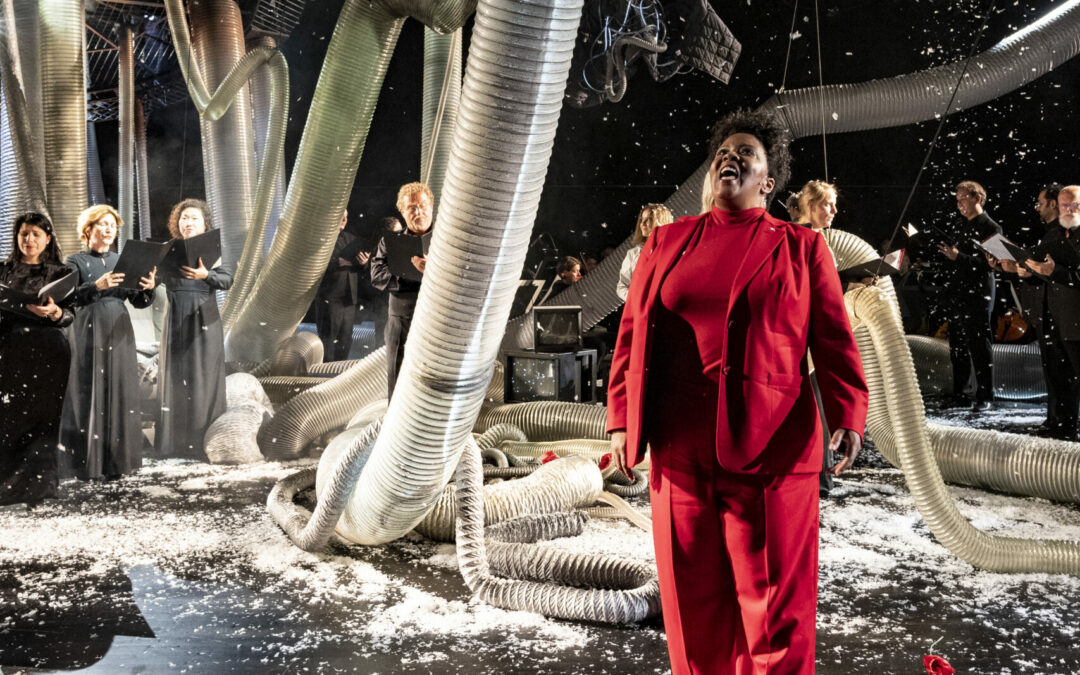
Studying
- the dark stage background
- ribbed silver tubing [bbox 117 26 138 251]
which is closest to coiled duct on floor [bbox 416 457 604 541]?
ribbed silver tubing [bbox 117 26 138 251]

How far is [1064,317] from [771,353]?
14.1ft

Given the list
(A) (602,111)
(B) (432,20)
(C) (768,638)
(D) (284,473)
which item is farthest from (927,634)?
(A) (602,111)

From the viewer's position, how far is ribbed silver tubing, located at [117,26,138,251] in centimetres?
683

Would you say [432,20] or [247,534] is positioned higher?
[432,20]

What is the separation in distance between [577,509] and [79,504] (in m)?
2.24

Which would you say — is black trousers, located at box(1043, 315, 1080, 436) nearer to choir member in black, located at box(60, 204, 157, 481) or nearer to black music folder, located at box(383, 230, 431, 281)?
black music folder, located at box(383, 230, 431, 281)

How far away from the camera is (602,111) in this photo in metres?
8.38

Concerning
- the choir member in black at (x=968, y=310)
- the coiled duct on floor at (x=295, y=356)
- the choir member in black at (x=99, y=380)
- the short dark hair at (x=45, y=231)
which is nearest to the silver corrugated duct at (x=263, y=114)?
the coiled duct on floor at (x=295, y=356)

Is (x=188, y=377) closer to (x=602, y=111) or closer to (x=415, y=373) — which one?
(x=415, y=373)

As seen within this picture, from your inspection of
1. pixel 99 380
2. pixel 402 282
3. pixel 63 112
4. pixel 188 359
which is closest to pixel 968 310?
pixel 402 282

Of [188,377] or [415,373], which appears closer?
[415,373]

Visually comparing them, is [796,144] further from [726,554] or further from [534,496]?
[726,554]

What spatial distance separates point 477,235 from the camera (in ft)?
8.07

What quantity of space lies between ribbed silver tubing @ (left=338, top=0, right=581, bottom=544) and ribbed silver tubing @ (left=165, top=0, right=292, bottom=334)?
3.89 metres
